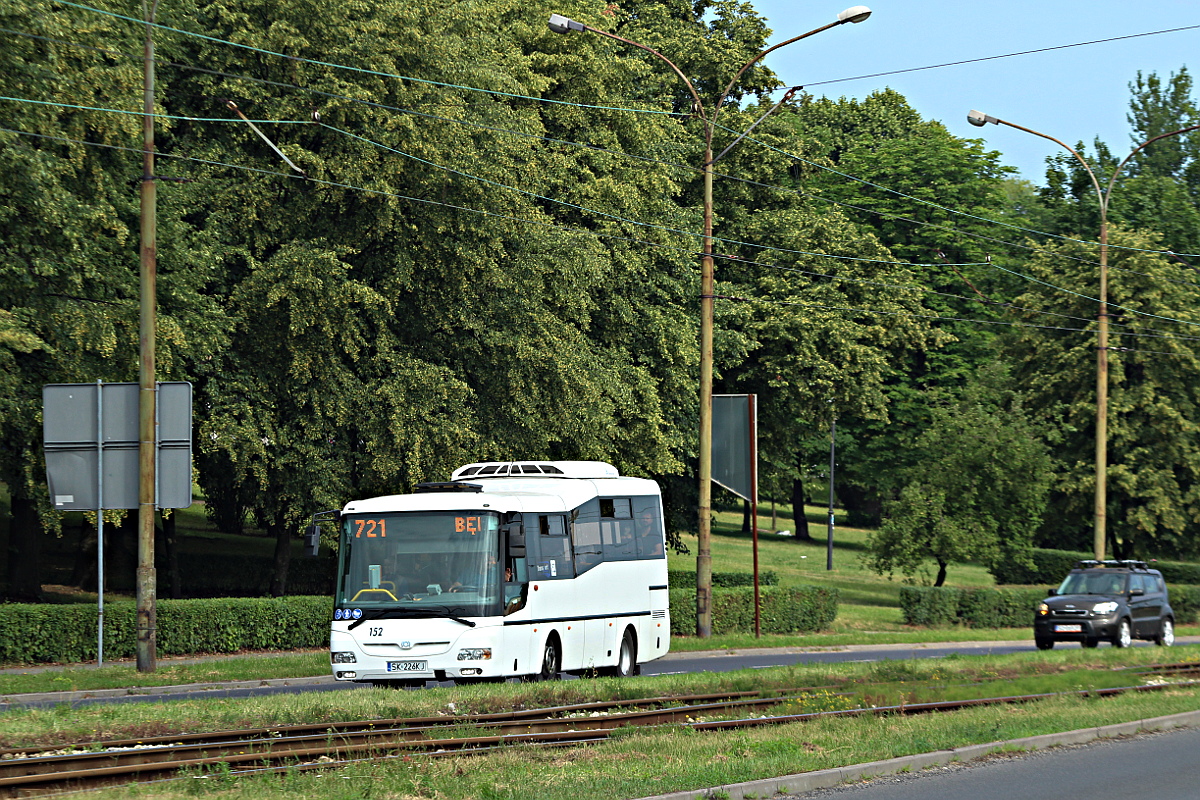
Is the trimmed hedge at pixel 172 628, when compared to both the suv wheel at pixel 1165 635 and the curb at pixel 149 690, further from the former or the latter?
the suv wheel at pixel 1165 635

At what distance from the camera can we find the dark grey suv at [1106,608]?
3041 cm

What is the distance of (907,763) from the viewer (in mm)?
12633

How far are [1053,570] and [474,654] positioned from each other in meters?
42.9

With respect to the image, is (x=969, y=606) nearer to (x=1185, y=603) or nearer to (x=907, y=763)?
(x=1185, y=603)

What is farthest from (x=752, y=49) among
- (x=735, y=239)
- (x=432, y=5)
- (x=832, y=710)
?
(x=832, y=710)

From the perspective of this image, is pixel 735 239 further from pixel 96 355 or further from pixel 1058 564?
pixel 96 355

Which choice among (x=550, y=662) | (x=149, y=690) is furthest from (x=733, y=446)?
(x=149, y=690)

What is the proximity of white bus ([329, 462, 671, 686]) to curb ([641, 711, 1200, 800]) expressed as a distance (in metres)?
7.47

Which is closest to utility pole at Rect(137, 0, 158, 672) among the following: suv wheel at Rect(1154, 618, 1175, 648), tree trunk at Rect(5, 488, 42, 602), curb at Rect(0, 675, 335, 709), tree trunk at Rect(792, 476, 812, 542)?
curb at Rect(0, 675, 335, 709)

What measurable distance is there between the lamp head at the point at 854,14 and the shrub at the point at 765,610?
14929mm

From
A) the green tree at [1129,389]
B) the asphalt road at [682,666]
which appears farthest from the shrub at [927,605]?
the green tree at [1129,389]

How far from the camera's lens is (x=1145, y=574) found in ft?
105

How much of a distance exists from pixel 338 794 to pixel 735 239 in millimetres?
37510

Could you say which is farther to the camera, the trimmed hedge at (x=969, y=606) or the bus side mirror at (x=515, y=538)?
the trimmed hedge at (x=969, y=606)
